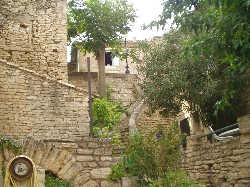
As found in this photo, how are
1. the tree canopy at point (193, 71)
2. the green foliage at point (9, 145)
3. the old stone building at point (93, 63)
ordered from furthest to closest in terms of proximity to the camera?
the old stone building at point (93, 63)
the green foliage at point (9, 145)
the tree canopy at point (193, 71)

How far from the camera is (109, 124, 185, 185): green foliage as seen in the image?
23.9 ft

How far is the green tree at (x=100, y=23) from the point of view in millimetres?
19578

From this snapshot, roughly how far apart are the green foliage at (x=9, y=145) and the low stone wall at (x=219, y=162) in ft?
14.6

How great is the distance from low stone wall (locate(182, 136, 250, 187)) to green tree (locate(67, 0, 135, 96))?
1007 centimetres

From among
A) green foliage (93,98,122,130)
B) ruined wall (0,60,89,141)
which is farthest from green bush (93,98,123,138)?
ruined wall (0,60,89,141)

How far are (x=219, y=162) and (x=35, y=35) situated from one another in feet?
34.2

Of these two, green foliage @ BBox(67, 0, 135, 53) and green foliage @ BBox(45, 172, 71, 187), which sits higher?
green foliage @ BBox(67, 0, 135, 53)

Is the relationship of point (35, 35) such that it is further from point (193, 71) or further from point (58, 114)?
point (193, 71)

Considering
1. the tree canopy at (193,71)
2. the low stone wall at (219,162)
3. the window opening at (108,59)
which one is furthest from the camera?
the window opening at (108,59)

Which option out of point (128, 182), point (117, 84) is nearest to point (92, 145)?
point (128, 182)

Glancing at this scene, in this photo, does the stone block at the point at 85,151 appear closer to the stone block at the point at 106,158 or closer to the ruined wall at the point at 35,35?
the stone block at the point at 106,158

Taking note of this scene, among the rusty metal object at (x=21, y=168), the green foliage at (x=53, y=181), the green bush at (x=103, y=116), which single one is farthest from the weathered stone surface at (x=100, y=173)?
the green bush at (x=103, y=116)

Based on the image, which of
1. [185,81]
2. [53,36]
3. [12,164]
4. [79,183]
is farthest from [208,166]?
[53,36]

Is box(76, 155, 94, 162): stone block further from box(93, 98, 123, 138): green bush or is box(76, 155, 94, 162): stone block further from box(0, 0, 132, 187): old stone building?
box(93, 98, 123, 138): green bush
